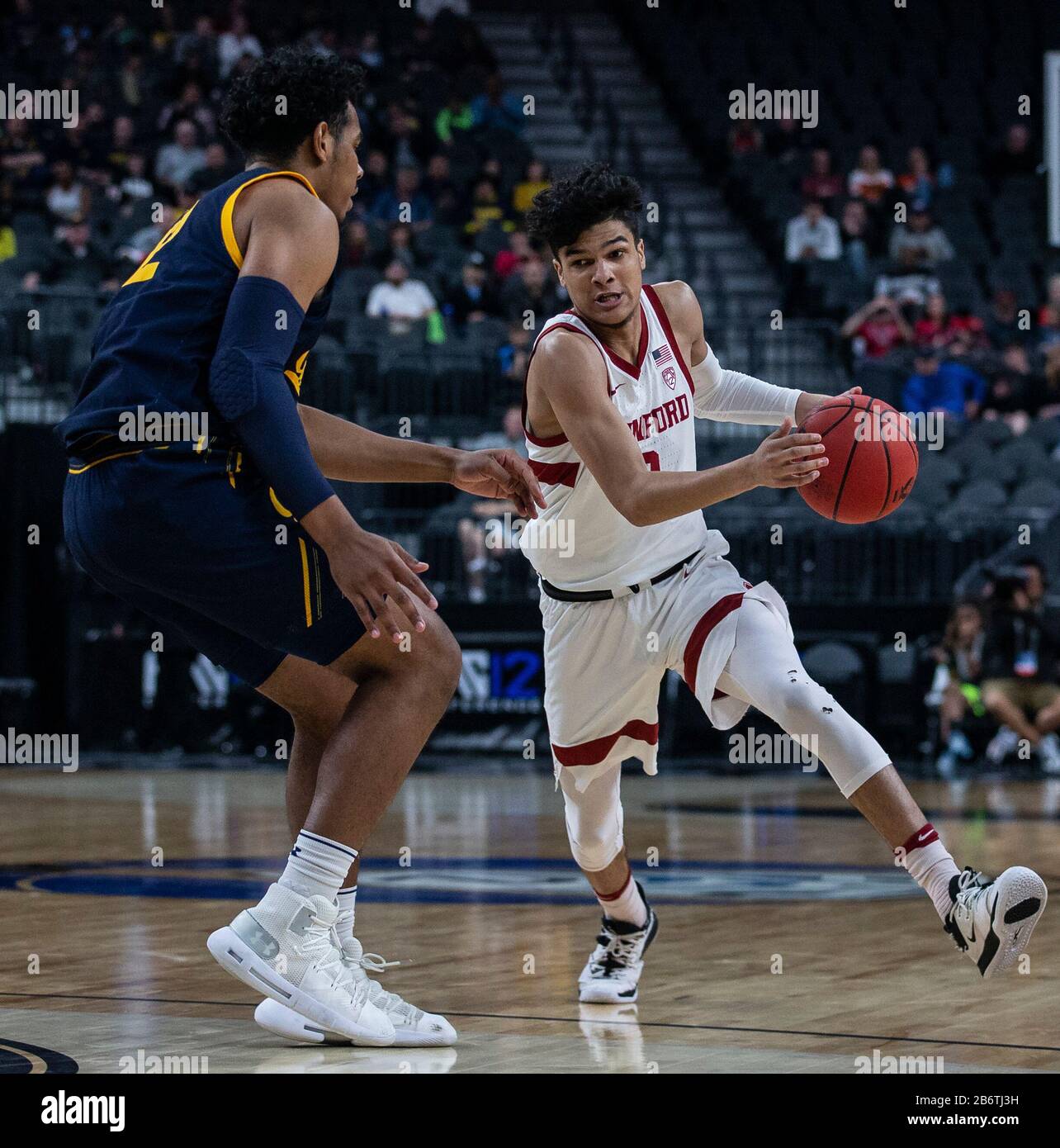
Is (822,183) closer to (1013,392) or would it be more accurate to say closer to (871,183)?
(871,183)

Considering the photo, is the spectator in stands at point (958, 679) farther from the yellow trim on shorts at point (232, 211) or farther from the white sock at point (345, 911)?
the yellow trim on shorts at point (232, 211)

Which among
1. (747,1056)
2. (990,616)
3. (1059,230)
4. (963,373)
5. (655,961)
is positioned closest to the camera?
(747,1056)

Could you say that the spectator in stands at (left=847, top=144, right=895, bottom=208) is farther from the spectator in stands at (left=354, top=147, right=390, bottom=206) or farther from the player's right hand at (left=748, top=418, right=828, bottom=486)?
the player's right hand at (left=748, top=418, right=828, bottom=486)

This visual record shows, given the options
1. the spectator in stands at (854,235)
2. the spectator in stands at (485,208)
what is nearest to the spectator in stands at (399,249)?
the spectator in stands at (485,208)

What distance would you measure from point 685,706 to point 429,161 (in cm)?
674

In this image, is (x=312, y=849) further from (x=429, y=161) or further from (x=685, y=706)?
(x=429, y=161)

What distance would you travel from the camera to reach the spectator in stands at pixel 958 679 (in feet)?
37.4

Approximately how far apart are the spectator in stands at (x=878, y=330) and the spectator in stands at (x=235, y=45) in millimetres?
6188

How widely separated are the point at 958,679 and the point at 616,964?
24.7 feet

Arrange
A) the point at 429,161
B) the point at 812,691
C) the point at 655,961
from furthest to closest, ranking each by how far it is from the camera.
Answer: the point at 429,161
the point at 655,961
the point at 812,691

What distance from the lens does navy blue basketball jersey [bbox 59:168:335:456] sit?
3.47m

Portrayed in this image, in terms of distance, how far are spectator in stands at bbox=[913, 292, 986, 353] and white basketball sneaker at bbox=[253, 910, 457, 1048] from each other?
36.4 ft

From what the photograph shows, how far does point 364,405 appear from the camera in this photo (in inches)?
512
